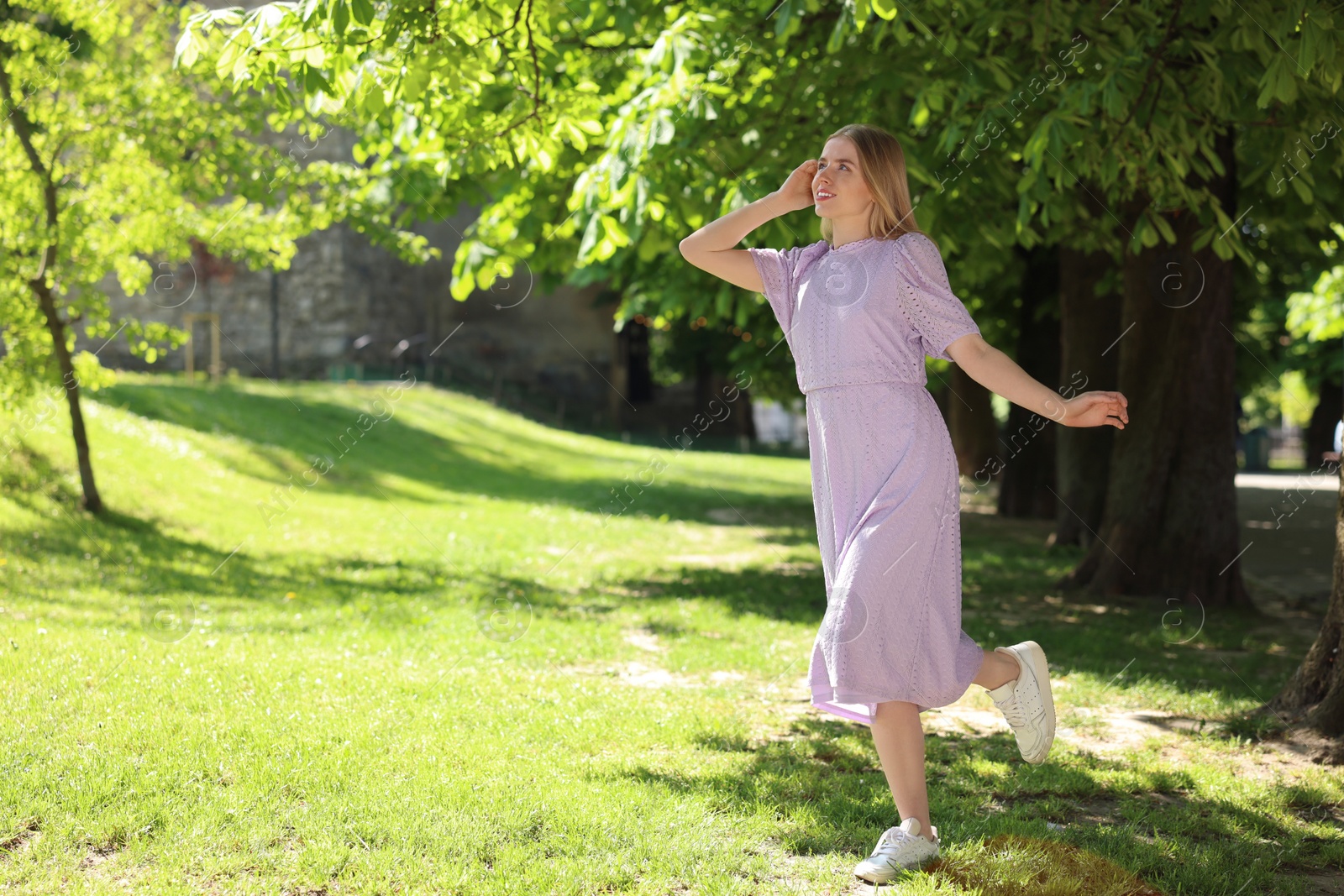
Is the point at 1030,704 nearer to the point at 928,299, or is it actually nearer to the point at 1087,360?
the point at 928,299

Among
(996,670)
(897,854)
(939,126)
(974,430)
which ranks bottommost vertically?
(897,854)

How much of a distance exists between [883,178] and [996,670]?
1525 millimetres

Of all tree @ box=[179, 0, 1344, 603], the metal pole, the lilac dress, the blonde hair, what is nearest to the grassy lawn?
the lilac dress

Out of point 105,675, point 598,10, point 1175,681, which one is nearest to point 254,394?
point 598,10

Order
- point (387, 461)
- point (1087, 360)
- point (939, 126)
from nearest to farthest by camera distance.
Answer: point (939, 126) → point (1087, 360) → point (387, 461)

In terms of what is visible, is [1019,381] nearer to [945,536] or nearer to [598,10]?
[945,536]

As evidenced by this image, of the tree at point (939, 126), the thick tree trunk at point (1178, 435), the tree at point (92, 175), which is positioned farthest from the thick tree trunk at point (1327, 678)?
the tree at point (92, 175)

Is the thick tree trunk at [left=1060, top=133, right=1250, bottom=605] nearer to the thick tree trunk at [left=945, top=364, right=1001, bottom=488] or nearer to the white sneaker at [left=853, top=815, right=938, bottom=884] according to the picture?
the white sneaker at [left=853, top=815, right=938, bottom=884]

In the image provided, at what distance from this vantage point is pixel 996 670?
12.0ft

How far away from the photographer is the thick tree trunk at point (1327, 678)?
16.6ft

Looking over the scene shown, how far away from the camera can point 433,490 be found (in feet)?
53.8

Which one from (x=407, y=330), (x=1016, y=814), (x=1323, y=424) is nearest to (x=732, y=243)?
(x=1016, y=814)

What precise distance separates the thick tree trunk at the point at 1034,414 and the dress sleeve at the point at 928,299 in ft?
28.0

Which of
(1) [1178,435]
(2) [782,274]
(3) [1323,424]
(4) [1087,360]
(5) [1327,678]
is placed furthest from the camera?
(3) [1323,424]
